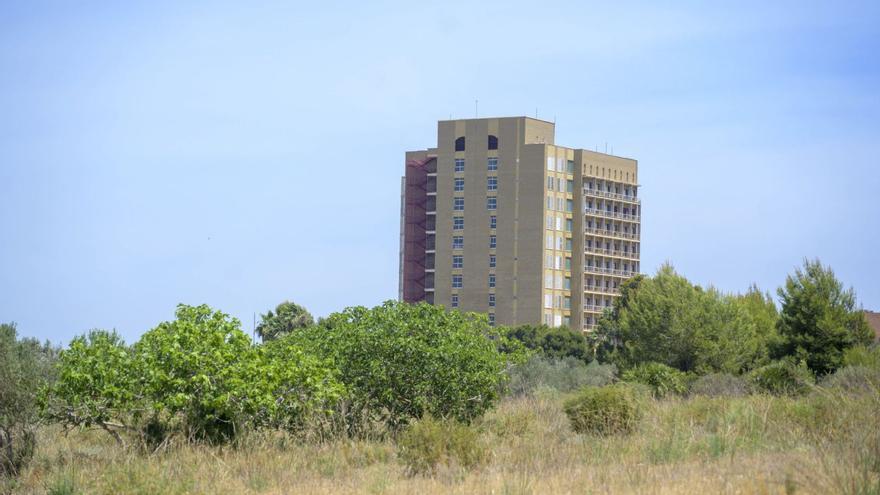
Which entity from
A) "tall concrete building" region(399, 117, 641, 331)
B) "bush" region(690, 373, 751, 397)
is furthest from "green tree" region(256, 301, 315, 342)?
"bush" region(690, 373, 751, 397)

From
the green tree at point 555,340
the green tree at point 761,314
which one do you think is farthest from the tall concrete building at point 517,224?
the green tree at point 761,314

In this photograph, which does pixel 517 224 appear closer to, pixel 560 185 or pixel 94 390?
pixel 560 185

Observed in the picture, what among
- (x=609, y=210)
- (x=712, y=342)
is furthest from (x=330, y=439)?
(x=609, y=210)

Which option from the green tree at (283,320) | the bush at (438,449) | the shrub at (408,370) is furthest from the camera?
the green tree at (283,320)

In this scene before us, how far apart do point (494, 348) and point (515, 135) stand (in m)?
99.4

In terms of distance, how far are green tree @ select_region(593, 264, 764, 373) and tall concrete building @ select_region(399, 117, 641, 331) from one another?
149 feet

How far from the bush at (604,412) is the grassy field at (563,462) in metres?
0.47

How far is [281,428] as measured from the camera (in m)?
21.0

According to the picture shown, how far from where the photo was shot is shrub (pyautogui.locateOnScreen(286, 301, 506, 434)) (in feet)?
73.9

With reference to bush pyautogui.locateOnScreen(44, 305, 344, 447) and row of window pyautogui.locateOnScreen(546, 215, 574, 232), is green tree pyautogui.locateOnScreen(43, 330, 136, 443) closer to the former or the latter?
bush pyautogui.locateOnScreen(44, 305, 344, 447)

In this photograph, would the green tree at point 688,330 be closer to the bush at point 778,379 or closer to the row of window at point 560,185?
the bush at point 778,379

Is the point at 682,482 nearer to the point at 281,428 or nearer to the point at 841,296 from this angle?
the point at 281,428

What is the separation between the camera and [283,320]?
90.6 m

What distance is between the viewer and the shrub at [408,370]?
22516mm
